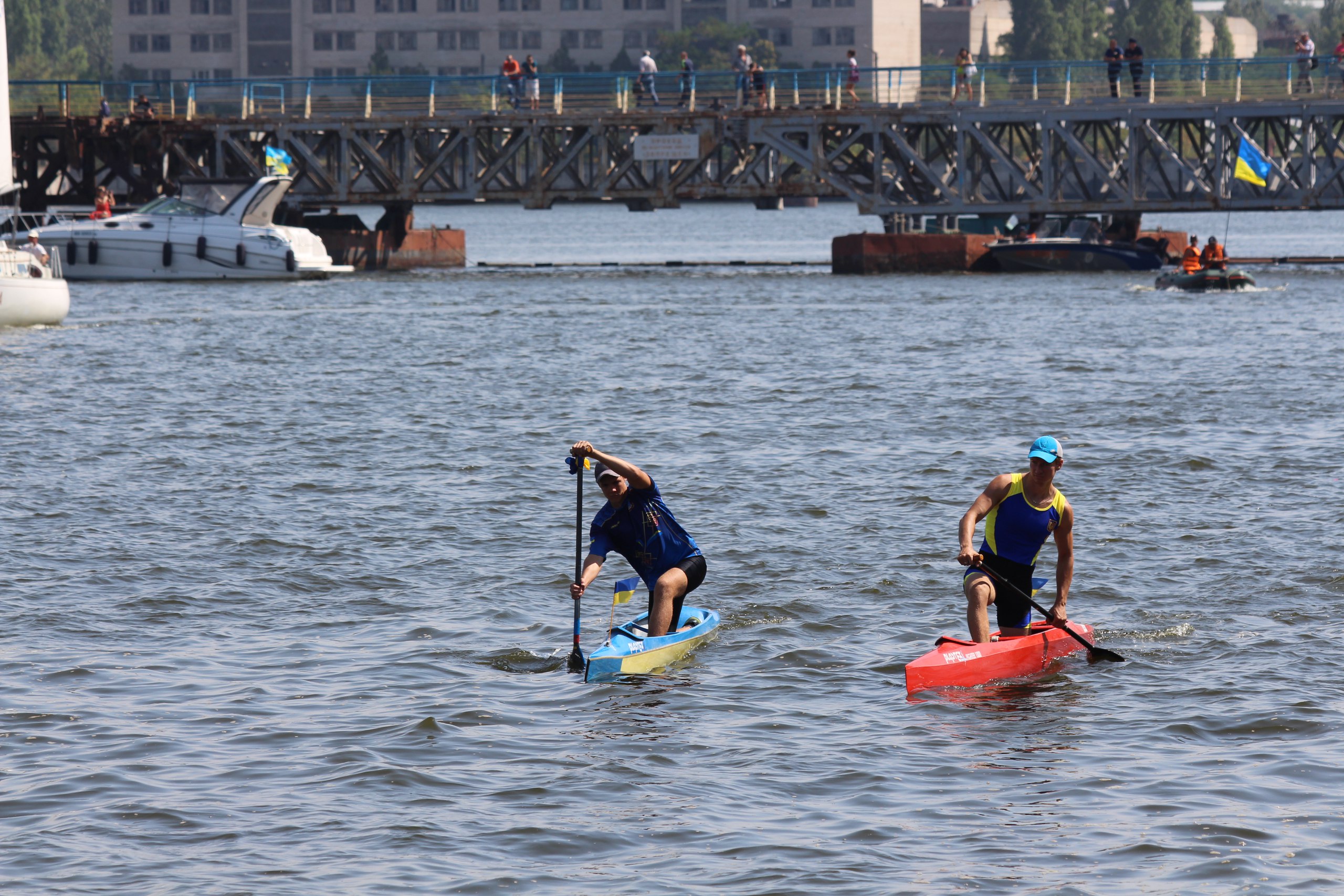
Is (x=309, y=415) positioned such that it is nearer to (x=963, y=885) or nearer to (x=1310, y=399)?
(x=1310, y=399)

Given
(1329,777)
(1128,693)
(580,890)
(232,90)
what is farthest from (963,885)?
(232,90)

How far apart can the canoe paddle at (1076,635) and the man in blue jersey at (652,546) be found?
2.05 meters

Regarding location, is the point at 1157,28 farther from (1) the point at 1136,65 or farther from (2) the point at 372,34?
(1) the point at 1136,65

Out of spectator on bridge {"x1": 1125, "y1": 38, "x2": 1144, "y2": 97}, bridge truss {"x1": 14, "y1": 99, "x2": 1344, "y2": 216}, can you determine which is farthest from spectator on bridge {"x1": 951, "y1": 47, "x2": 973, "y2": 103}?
spectator on bridge {"x1": 1125, "y1": 38, "x2": 1144, "y2": 97}

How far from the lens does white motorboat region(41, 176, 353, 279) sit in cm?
5375

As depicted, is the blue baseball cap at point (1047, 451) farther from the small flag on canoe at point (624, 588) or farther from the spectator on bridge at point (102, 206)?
the spectator on bridge at point (102, 206)

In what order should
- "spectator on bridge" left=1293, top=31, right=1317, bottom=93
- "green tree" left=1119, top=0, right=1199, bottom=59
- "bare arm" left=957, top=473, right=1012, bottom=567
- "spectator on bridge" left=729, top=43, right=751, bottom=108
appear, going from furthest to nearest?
"green tree" left=1119, top=0, right=1199, bottom=59 → "spectator on bridge" left=729, top=43, right=751, bottom=108 → "spectator on bridge" left=1293, top=31, right=1317, bottom=93 → "bare arm" left=957, top=473, right=1012, bottom=567

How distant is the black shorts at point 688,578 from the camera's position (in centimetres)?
1222

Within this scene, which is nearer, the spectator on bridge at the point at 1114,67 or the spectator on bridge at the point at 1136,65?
the spectator on bridge at the point at 1136,65

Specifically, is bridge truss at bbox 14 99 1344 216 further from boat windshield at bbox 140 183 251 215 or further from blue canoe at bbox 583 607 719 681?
blue canoe at bbox 583 607 719 681

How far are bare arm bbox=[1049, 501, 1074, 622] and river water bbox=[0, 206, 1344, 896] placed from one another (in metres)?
0.52

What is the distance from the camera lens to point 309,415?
88.9 ft

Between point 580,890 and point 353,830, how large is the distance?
1.40 m

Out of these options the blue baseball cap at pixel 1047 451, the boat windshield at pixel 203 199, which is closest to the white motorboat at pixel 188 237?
the boat windshield at pixel 203 199
